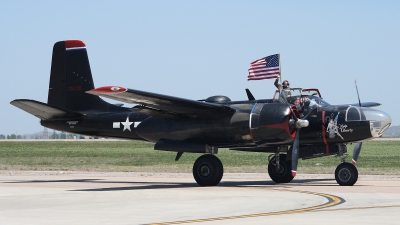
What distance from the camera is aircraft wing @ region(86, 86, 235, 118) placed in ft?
75.9

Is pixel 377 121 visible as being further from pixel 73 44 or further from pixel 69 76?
pixel 73 44

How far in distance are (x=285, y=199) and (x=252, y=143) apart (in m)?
5.74

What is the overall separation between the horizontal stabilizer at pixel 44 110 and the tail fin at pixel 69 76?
80 cm

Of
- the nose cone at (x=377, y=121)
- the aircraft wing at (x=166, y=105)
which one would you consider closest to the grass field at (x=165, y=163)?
the nose cone at (x=377, y=121)

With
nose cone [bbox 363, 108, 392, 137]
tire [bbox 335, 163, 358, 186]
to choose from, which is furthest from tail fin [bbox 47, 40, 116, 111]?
nose cone [bbox 363, 108, 392, 137]

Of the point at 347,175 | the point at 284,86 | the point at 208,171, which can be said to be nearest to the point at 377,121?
the point at 347,175

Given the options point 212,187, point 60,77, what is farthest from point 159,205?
point 60,77

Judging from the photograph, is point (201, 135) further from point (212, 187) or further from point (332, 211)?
point (332, 211)

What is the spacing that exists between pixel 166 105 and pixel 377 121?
7522 millimetres

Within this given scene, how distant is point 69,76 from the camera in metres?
30.0

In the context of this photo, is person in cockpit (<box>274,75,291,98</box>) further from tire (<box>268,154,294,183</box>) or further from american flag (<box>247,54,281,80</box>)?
tire (<box>268,154,294,183</box>)

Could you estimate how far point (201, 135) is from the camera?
2552cm

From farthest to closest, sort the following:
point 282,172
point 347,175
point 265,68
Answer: point 265,68 < point 282,172 < point 347,175

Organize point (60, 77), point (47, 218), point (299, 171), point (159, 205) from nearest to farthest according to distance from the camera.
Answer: point (47, 218) < point (159, 205) < point (60, 77) < point (299, 171)
